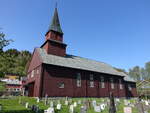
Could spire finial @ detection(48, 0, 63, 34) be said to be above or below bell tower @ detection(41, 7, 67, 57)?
above

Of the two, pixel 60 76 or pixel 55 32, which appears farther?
pixel 55 32

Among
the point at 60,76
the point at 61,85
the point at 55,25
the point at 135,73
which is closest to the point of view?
the point at 61,85

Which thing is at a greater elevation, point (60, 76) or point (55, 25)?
point (55, 25)

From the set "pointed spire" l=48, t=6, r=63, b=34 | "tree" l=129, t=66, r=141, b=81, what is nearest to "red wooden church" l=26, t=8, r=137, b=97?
"pointed spire" l=48, t=6, r=63, b=34

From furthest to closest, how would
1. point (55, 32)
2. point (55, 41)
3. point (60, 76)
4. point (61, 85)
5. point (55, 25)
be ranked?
1. point (55, 25)
2. point (55, 32)
3. point (55, 41)
4. point (60, 76)
5. point (61, 85)

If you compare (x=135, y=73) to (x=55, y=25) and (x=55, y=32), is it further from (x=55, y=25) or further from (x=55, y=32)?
(x=55, y=32)

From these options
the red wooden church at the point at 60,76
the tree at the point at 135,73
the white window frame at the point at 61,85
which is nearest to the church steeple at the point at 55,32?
the red wooden church at the point at 60,76

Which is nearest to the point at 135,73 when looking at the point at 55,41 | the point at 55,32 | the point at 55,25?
the point at 55,25

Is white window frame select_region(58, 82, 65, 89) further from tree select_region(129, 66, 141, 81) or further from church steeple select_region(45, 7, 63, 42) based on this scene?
tree select_region(129, 66, 141, 81)

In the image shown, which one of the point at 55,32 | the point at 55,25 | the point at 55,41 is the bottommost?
the point at 55,41

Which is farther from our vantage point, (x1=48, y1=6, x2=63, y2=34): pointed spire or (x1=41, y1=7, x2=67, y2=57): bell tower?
(x1=48, y1=6, x2=63, y2=34): pointed spire

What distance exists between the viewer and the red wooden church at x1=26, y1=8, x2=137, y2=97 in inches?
813

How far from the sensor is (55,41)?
25.3 metres

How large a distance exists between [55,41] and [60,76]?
7.27m
